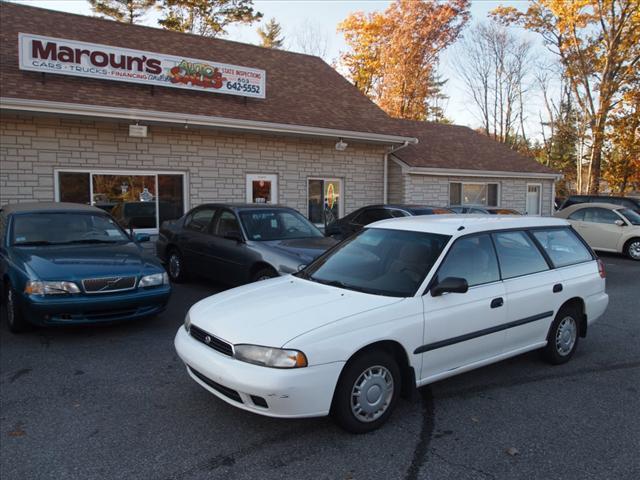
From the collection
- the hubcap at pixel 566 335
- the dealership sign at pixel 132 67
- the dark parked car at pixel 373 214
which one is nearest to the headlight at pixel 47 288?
the hubcap at pixel 566 335

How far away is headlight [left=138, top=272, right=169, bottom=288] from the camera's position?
19.6 feet

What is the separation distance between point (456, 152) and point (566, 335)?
14.4m

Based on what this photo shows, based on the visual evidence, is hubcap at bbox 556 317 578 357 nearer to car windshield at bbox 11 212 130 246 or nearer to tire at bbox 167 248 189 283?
car windshield at bbox 11 212 130 246

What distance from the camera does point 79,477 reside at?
3059 mm

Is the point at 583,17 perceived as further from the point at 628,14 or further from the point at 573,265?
the point at 573,265

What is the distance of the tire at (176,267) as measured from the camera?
9.26 m

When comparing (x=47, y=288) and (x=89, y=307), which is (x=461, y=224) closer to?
(x=89, y=307)

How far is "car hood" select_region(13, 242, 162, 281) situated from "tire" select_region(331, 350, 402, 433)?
136 inches

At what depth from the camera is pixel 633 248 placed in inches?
542

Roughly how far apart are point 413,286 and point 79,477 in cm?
258

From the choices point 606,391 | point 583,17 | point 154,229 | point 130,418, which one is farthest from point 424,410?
point 583,17

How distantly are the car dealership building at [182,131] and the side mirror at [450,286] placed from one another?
28.9ft

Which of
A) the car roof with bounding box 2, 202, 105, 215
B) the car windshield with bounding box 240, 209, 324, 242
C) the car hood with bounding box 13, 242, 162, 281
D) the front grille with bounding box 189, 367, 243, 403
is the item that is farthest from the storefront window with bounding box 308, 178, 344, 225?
the front grille with bounding box 189, 367, 243, 403

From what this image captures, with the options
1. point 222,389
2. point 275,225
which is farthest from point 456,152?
point 222,389
